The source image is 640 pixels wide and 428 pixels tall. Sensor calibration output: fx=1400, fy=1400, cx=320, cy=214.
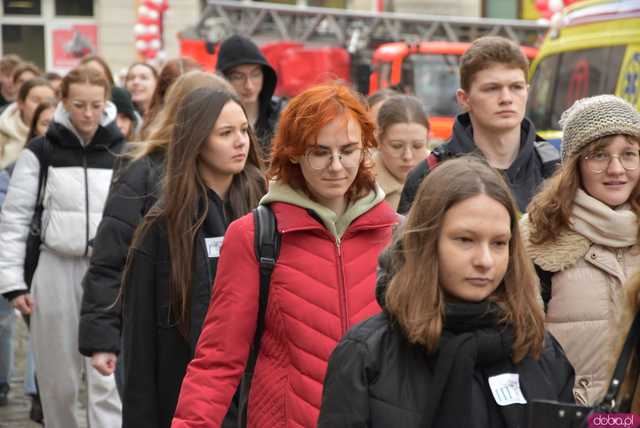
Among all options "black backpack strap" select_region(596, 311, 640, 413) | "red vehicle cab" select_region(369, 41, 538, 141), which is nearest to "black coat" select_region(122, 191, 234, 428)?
"black backpack strap" select_region(596, 311, 640, 413)

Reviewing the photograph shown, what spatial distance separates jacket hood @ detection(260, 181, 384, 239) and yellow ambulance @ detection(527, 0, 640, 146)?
5.99 m

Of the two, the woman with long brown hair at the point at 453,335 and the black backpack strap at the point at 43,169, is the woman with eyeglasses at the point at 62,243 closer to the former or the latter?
the black backpack strap at the point at 43,169

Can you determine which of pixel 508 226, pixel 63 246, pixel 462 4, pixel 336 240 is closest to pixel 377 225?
pixel 336 240

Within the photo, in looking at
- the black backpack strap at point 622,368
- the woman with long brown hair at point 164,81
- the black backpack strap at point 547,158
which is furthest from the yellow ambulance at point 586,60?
the black backpack strap at point 622,368

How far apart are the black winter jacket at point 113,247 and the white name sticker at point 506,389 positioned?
264 cm

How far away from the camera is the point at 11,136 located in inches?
394

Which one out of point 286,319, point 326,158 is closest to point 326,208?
point 326,158

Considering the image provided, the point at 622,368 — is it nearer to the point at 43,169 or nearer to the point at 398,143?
the point at 398,143

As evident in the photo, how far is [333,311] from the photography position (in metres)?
3.95

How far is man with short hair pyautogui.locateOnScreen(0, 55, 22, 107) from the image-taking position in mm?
12734

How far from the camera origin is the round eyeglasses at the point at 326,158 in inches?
162

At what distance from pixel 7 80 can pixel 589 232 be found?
9.55 metres

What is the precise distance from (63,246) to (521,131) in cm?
260

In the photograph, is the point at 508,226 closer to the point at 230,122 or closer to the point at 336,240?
the point at 336,240
